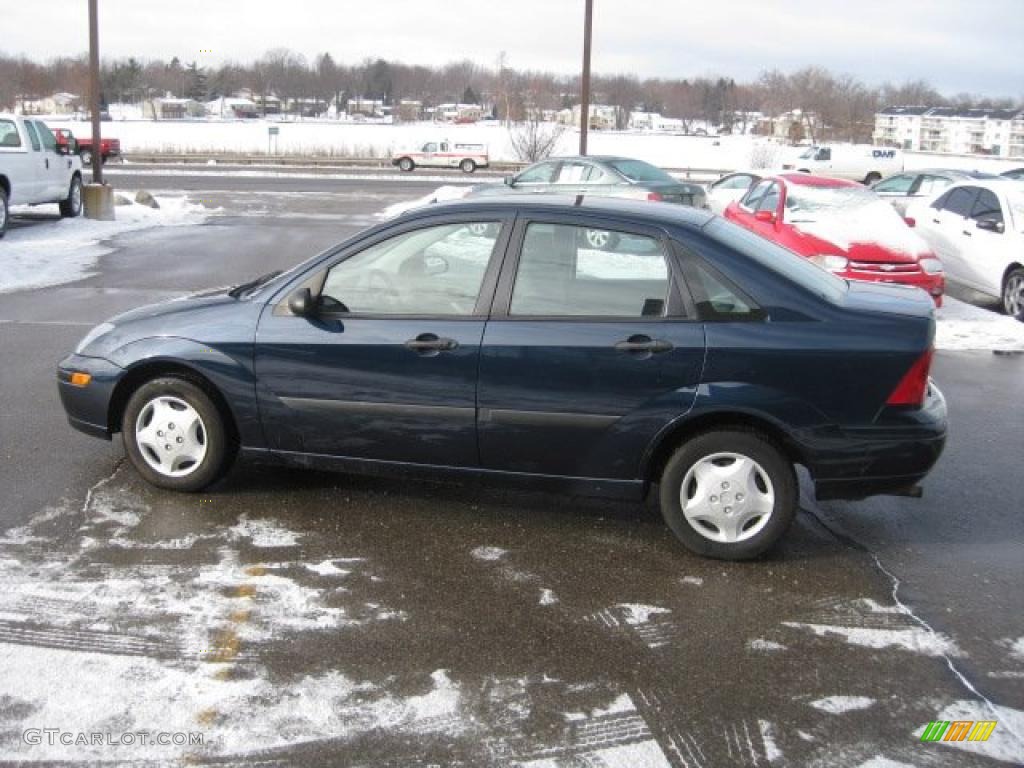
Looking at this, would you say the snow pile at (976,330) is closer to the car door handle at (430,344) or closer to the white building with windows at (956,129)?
the car door handle at (430,344)

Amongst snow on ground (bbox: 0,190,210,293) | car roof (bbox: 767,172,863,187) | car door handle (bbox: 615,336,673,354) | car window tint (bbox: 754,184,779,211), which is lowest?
snow on ground (bbox: 0,190,210,293)

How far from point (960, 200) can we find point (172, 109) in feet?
436

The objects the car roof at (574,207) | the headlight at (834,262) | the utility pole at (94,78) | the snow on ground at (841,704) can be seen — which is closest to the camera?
the snow on ground at (841,704)

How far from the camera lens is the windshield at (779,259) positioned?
4.73 m

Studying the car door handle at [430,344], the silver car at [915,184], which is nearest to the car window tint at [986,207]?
the silver car at [915,184]

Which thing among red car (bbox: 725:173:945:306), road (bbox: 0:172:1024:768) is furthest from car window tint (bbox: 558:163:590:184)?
road (bbox: 0:172:1024:768)

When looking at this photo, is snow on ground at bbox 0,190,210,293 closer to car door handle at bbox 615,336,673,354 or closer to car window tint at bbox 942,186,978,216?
car door handle at bbox 615,336,673,354

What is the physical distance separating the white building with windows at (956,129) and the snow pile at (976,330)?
98.5 metres

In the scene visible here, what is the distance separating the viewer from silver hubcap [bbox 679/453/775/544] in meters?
4.54

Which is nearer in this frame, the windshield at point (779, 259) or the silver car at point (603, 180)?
the windshield at point (779, 259)

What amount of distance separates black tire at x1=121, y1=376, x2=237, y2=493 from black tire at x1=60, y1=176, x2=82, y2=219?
16.6 meters

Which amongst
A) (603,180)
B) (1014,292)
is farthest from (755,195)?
(603,180)

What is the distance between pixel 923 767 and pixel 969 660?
82 centimetres

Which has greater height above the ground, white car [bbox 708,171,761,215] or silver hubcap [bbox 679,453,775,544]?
white car [bbox 708,171,761,215]
